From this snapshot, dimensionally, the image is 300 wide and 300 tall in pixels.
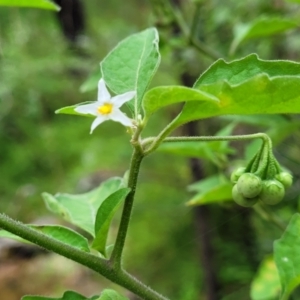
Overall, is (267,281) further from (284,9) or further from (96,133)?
(96,133)

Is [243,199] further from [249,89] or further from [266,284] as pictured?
[266,284]

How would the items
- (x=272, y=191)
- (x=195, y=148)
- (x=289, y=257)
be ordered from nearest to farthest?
(x=272, y=191)
(x=289, y=257)
(x=195, y=148)

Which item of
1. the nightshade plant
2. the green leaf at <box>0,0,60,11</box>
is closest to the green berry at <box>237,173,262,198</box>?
the nightshade plant

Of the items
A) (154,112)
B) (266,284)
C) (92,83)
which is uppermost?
(154,112)

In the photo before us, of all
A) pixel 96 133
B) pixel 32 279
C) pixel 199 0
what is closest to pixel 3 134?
pixel 96 133

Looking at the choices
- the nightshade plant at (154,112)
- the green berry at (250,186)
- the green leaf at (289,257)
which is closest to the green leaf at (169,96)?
the nightshade plant at (154,112)

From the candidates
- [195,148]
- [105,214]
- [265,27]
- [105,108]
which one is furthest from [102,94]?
[265,27]
